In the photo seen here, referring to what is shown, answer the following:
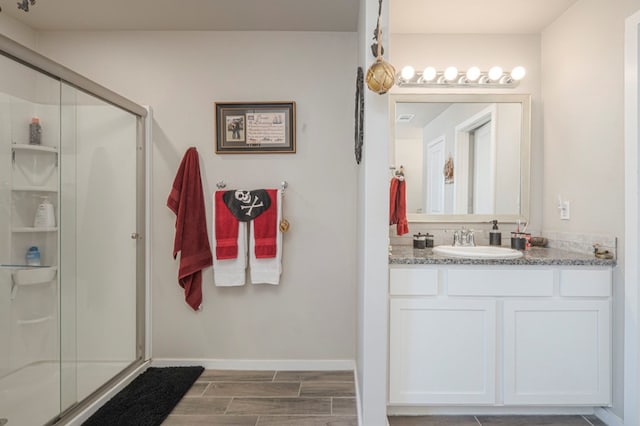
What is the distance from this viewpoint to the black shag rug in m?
1.90

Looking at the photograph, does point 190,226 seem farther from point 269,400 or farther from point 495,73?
point 495,73

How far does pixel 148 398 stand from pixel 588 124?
3098 mm

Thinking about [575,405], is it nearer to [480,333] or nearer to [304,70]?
[480,333]

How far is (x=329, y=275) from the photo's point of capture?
251 cm

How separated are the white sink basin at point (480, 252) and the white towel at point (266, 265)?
1.04 meters

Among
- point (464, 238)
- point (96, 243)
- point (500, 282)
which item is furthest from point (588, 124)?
point (96, 243)

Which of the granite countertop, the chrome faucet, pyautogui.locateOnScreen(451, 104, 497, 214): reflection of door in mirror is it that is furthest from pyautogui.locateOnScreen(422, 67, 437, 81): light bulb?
the granite countertop

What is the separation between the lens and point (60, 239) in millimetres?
1949

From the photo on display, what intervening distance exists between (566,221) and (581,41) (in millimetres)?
1105

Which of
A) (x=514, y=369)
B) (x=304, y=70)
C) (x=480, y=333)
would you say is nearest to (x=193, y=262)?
(x=304, y=70)

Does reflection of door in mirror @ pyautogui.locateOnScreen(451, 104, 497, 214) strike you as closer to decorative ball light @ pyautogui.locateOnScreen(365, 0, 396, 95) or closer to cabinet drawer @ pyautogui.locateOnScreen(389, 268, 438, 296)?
cabinet drawer @ pyautogui.locateOnScreen(389, 268, 438, 296)

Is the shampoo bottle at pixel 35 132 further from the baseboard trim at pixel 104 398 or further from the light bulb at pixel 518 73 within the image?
the light bulb at pixel 518 73

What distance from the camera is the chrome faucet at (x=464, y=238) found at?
2.34 m

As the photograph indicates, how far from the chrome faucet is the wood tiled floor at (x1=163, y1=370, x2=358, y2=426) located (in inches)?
46.9
